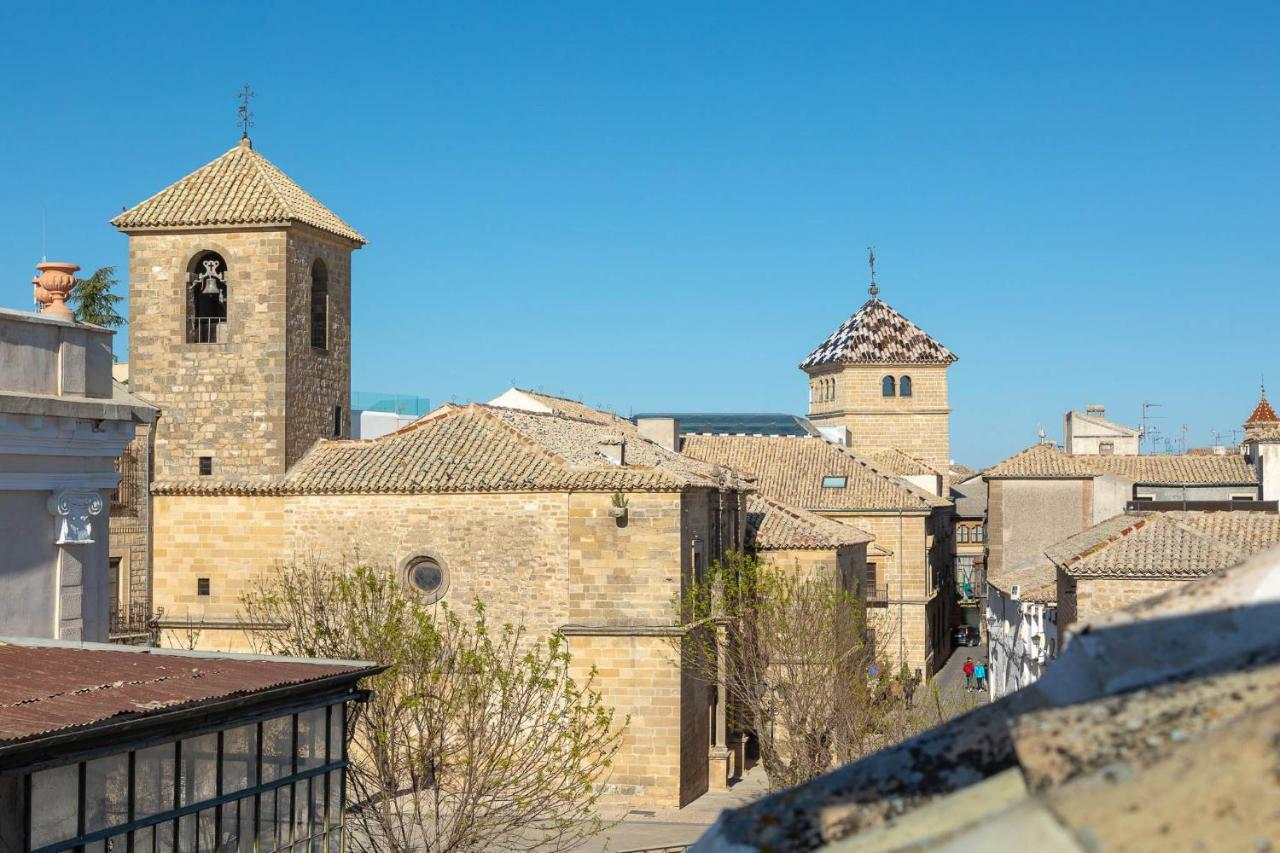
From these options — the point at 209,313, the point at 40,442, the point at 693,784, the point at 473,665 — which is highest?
the point at 209,313

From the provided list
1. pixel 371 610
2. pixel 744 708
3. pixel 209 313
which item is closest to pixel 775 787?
pixel 744 708

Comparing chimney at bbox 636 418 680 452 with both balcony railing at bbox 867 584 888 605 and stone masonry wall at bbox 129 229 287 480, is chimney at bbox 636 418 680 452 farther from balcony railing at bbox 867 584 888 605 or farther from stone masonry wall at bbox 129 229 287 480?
stone masonry wall at bbox 129 229 287 480

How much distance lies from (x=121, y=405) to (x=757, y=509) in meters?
24.5

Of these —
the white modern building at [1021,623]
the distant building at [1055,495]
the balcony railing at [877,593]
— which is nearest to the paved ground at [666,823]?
the white modern building at [1021,623]

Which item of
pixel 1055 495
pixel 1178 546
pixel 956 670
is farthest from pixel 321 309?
pixel 956 670

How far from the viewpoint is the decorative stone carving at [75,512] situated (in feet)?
53.6

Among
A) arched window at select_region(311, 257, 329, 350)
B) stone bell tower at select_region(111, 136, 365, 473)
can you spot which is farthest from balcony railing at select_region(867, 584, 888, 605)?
stone bell tower at select_region(111, 136, 365, 473)

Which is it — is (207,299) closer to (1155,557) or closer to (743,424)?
(1155,557)

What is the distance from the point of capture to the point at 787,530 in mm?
38000

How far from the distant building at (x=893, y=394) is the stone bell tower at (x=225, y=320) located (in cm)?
4480

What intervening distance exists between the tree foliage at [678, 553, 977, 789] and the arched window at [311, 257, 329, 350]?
8995 millimetres

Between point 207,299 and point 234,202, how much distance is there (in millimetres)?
2101

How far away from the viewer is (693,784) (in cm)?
2892

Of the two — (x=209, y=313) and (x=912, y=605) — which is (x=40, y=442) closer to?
(x=209, y=313)
